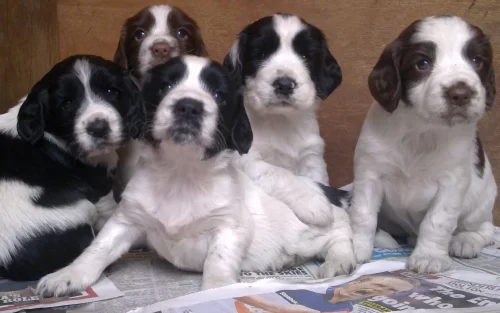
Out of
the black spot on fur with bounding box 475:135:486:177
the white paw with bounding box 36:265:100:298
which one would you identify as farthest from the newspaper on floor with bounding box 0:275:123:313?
the black spot on fur with bounding box 475:135:486:177

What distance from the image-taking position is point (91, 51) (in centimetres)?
404

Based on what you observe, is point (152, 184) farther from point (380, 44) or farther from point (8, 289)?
point (380, 44)

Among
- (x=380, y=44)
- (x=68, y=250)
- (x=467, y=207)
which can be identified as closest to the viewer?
(x=68, y=250)

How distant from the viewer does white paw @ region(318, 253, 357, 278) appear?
264 cm

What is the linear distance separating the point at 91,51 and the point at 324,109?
160 cm

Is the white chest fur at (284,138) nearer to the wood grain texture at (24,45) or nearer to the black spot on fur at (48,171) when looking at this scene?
the black spot on fur at (48,171)

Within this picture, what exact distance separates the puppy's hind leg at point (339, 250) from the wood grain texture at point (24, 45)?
222cm

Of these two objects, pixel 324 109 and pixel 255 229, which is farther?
pixel 324 109

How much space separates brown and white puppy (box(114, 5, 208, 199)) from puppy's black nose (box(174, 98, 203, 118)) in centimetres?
81

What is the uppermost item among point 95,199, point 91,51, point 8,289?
point 91,51

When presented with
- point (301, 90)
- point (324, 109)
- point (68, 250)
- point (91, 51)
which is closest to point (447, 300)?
point (301, 90)

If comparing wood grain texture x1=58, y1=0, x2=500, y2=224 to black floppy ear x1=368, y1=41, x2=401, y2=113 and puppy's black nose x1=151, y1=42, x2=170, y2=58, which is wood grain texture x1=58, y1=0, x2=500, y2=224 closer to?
puppy's black nose x1=151, y1=42, x2=170, y2=58

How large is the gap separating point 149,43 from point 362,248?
1515mm

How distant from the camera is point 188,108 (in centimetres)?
233
